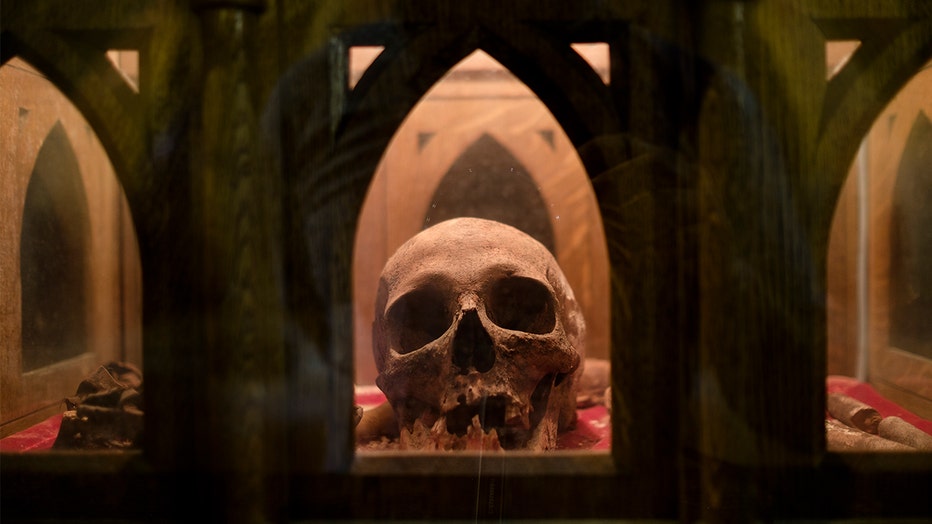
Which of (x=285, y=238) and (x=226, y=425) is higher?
(x=285, y=238)

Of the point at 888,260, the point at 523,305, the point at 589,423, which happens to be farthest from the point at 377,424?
the point at 888,260

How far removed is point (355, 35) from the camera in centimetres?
128

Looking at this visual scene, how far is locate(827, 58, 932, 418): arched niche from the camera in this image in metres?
2.02

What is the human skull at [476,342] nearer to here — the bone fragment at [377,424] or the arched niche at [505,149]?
the bone fragment at [377,424]

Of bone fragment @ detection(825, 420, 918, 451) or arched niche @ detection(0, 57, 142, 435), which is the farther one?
arched niche @ detection(0, 57, 142, 435)

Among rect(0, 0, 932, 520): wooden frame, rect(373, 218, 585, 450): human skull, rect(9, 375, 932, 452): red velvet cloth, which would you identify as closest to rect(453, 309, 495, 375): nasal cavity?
rect(373, 218, 585, 450): human skull

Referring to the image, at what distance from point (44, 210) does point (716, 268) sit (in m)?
2.03

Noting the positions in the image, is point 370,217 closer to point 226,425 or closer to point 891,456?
point 226,425

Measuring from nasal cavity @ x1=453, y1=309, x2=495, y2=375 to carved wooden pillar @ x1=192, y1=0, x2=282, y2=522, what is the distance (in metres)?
0.74

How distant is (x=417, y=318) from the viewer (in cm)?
206

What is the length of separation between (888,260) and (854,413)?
52 cm

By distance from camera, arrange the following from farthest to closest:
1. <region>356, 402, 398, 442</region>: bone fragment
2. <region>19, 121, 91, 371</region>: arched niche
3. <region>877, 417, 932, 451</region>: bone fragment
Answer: <region>19, 121, 91, 371</region>: arched niche → <region>356, 402, 398, 442</region>: bone fragment → <region>877, 417, 932, 451</region>: bone fragment

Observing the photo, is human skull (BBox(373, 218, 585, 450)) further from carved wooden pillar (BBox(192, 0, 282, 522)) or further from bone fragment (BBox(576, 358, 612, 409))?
carved wooden pillar (BBox(192, 0, 282, 522))

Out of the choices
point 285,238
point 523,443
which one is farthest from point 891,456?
point 285,238
